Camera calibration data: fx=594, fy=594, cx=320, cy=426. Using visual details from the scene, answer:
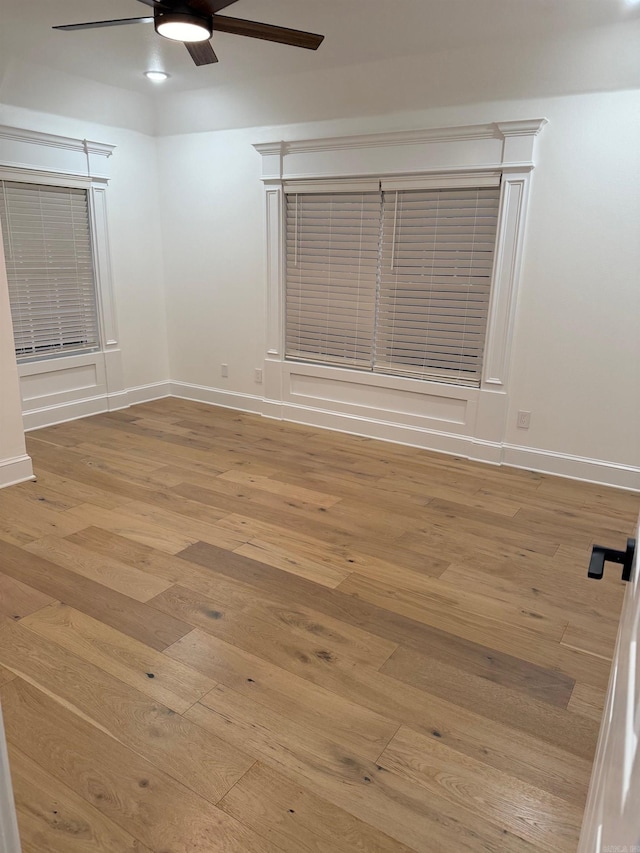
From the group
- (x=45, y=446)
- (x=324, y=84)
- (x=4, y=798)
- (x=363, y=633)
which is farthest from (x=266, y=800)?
(x=324, y=84)

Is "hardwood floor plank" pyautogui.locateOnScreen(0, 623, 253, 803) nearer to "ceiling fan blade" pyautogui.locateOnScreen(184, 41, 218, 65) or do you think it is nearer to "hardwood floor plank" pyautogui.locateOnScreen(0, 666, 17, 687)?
"hardwood floor plank" pyautogui.locateOnScreen(0, 666, 17, 687)

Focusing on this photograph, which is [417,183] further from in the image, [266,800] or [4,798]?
[4,798]

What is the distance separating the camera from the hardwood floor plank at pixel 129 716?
1.70m

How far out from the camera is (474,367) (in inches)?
167

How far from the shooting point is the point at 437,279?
4.25 m

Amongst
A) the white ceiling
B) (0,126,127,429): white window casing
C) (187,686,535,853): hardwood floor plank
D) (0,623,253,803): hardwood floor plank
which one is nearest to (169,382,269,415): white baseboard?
(0,126,127,429): white window casing

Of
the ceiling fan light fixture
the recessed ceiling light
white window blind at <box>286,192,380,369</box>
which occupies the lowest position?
white window blind at <box>286,192,380,369</box>

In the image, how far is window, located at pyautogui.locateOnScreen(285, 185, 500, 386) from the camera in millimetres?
4113

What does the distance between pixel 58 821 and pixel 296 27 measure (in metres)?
3.94

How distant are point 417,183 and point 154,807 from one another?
389cm

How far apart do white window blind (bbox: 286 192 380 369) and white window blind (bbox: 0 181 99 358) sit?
1726 mm

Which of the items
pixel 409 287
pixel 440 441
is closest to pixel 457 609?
pixel 440 441

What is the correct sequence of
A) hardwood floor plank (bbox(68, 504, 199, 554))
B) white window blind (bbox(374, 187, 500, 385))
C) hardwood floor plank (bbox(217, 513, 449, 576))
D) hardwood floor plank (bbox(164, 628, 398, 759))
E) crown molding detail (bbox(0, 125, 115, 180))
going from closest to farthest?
hardwood floor plank (bbox(164, 628, 398, 759)) < hardwood floor plank (bbox(217, 513, 449, 576)) < hardwood floor plank (bbox(68, 504, 199, 554)) < white window blind (bbox(374, 187, 500, 385)) < crown molding detail (bbox(0, 125, 115, 180))

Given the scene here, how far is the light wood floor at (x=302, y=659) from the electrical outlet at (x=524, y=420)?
0.45 meters
